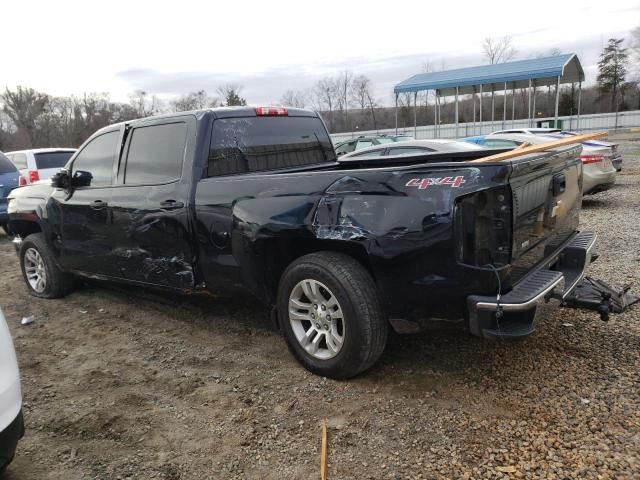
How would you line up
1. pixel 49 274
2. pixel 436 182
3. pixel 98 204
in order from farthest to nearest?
pixel 49 274
pixel 98 204
pixel 436 182

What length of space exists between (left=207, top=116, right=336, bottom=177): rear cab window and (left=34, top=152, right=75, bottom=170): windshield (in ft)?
29.8

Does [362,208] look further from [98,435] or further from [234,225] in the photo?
[98,435]

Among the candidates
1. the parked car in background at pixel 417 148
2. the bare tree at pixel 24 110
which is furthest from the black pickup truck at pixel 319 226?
the bare tree at pixel 24 110

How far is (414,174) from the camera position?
9.51ft

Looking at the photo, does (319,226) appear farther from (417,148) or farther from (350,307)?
(417,148)

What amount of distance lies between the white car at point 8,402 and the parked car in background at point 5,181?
8319 millimetres

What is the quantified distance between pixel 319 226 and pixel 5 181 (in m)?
8.78

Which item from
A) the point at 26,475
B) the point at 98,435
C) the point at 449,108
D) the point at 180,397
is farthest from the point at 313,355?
the point at 449,108

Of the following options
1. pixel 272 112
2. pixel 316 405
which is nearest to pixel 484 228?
pixel 316 405

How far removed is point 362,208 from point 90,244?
3.12 m

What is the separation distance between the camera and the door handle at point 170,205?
4.00 metres

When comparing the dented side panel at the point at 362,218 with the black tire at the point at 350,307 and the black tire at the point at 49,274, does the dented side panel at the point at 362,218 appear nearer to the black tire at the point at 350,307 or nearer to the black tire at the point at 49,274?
the black tire at the point at 350,307

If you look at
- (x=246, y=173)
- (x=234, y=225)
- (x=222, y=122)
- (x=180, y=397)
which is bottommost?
(x=180, y=397)

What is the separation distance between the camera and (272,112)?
4.54 metres
